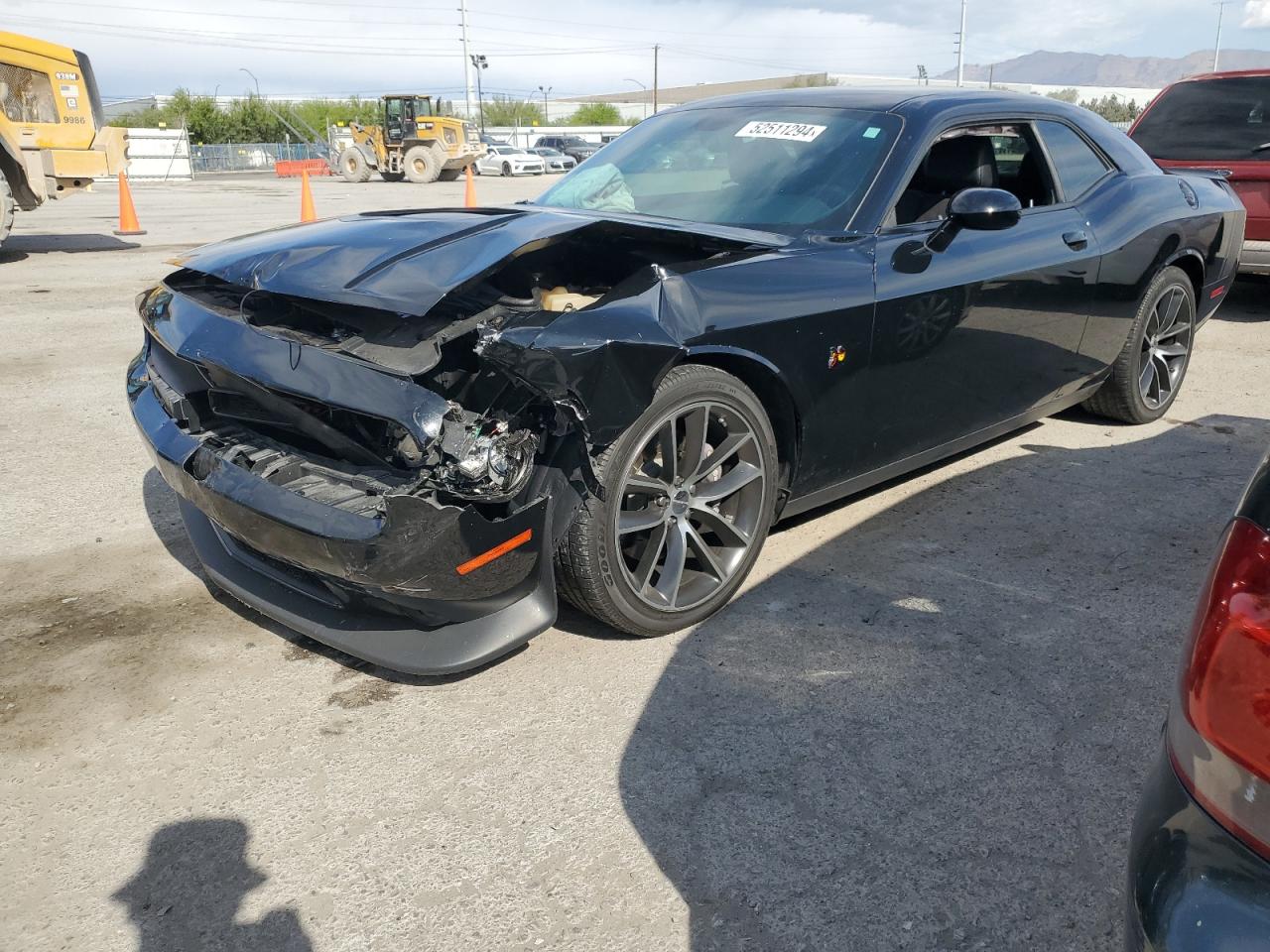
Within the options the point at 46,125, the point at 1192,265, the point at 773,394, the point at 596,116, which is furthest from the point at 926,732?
the point at 596,116

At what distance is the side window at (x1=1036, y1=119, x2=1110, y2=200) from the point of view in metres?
4.31

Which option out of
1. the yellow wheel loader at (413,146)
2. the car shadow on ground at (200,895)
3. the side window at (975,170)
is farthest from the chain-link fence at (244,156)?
the car shadow on ground at (200,895)

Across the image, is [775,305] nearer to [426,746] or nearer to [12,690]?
[426,746]

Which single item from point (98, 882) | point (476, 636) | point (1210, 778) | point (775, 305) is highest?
point (775, 305)

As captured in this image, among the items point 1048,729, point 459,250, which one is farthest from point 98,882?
point 1048,729

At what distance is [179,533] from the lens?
384 centimetres

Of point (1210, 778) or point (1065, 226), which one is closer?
point (1210, 778)

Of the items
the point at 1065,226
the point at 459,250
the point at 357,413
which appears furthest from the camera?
the point at 1065,226

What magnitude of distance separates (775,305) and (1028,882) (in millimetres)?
1656

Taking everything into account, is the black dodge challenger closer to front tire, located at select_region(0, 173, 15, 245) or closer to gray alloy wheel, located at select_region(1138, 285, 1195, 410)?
gray alloy wheel, located at select_region(1138, 285, 1195, 410)

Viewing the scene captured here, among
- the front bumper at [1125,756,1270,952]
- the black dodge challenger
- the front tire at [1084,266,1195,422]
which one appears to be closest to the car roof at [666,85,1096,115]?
the black dodge challenger

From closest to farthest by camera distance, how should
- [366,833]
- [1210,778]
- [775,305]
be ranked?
[1210,778] → [366,833] → [775,305]

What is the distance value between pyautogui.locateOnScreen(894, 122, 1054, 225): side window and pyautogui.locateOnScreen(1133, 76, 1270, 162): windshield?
3975mm

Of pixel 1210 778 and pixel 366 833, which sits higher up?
pixel 1210 778
